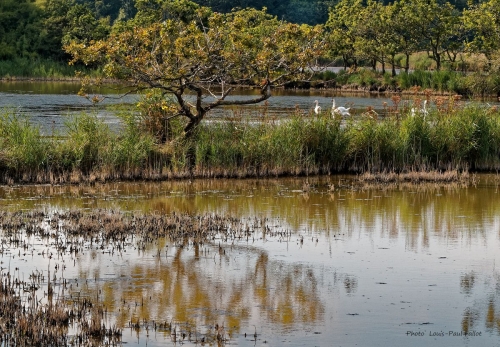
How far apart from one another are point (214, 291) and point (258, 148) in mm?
8655

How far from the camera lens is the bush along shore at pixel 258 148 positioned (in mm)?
17172

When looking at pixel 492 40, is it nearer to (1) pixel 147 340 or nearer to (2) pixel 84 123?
(2) pixel 84 123

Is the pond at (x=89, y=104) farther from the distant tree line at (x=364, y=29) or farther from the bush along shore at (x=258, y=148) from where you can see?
the distant tree line at (x=364, y=29)

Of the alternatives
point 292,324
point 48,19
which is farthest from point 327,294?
point 48,19

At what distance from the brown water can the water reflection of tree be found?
1 cm

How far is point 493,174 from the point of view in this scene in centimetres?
1925

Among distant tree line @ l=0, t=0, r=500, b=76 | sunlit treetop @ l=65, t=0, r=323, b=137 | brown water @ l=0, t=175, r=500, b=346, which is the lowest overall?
brown water @ l=0, t=175, r=500, b=346

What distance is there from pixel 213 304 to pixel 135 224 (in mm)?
3753

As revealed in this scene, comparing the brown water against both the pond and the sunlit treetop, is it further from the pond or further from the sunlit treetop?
the pond

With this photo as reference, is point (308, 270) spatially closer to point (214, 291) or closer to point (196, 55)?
point (214, 291)

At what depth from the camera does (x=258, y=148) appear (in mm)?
18250

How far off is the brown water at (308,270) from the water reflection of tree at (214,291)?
1 cm

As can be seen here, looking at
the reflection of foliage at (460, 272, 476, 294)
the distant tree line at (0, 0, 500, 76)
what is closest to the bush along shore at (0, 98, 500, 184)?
the reflection of foliage at (460, 272, 476, 294)

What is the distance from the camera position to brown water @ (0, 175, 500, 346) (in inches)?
343
